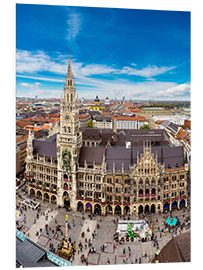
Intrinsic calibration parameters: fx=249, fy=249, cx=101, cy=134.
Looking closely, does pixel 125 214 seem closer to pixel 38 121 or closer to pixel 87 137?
pixel 87 137

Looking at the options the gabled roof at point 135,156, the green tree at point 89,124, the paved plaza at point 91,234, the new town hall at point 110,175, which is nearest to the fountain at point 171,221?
the paved plaza at point 91,234

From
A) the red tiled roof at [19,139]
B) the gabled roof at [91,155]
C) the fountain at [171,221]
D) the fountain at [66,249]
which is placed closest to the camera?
the fountain at [66,249]

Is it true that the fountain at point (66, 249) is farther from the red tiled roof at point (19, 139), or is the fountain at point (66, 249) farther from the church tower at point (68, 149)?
the red tiled roof at point (19, 139)

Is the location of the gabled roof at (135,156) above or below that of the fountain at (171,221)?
above

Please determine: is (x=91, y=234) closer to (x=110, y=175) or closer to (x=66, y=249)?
(x=66, y=249)

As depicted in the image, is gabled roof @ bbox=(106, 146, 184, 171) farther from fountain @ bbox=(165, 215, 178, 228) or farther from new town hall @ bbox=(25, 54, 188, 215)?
fountain @ bbox=(165, 215, 178, 228)
